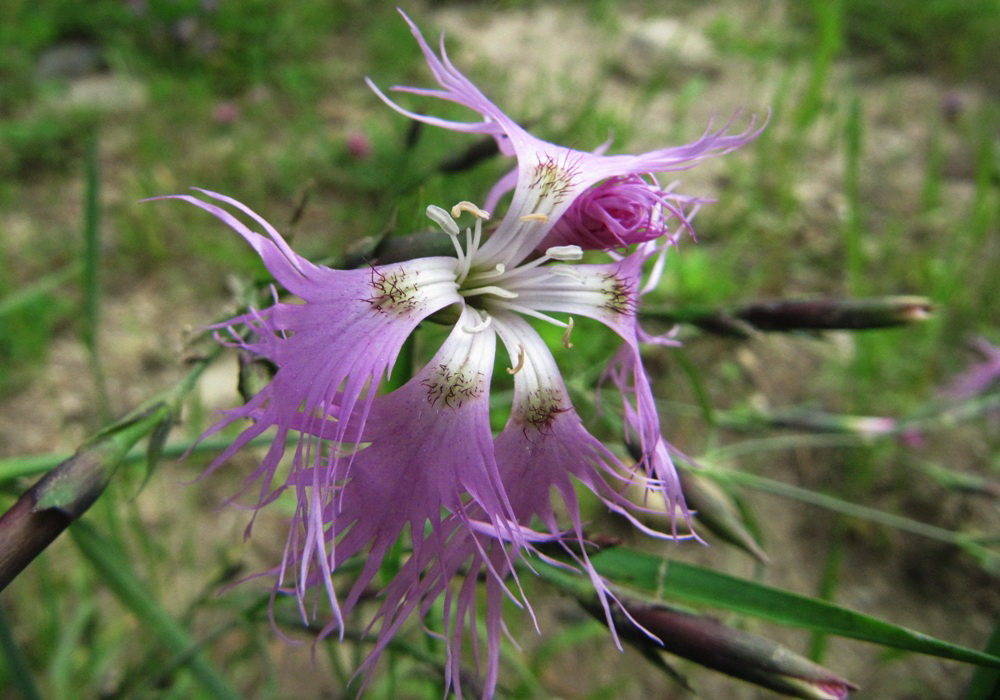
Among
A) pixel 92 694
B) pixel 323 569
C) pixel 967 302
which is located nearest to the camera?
pixel 323 569

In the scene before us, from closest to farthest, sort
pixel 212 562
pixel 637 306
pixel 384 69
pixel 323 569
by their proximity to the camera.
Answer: pixel 323 569 < pixel 637 306 < pixel 212 562 < pixel 384 69

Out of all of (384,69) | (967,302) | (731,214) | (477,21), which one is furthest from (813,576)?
(477,21)

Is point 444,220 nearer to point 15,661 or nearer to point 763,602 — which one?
point 763,602

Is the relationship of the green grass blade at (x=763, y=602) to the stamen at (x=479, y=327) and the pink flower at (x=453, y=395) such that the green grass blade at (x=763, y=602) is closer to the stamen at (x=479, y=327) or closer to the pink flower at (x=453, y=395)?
the pink flower at (x=453, y=395)

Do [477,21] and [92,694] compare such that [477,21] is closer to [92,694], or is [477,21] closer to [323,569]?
[92,694]

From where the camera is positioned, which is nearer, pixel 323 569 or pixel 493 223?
pixel 323 569

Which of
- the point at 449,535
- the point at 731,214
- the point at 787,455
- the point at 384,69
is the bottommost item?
the point at 787,455

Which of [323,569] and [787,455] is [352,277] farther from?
[787,455]

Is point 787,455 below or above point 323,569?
below
